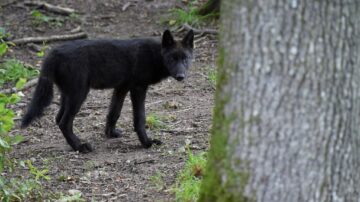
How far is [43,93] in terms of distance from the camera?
6.07 meters

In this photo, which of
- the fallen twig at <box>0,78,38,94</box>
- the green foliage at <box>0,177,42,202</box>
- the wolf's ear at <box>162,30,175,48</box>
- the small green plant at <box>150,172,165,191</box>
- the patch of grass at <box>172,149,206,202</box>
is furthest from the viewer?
the fallen twig at <box>0,78,38,94</box>

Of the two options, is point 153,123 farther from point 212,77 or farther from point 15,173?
point 15,173

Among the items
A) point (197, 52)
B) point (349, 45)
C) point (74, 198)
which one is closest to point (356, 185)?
point (349, 45)

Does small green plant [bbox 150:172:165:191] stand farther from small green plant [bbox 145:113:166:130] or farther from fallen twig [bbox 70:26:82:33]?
fallen twig [bbox 70:26:82:33]

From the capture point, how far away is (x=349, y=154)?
320 centimetres

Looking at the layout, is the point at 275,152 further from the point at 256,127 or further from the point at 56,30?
the point at 56,30

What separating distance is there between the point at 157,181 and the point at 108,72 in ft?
5.73

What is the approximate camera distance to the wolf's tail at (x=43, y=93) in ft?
19.8

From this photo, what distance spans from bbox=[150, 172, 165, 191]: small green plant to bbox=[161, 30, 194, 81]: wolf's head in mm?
1741

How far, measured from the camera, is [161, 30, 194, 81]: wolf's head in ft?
22.1

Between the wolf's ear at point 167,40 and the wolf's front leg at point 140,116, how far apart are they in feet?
1.80

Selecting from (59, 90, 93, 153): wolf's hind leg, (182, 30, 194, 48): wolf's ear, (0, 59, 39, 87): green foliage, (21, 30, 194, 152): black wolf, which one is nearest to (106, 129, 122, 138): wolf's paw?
(21, 30, 194, 152): black wolf

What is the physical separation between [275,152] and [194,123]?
3856 millimetres

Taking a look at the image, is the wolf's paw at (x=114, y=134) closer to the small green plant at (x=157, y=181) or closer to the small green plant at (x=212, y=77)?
the small green plant at (x=157, y=181)
